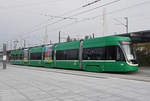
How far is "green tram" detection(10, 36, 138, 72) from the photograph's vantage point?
14.8 meters

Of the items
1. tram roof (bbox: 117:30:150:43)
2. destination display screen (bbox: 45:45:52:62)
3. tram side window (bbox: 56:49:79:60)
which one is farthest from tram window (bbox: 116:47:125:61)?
destination display screen (bbox: 45:45:52:62)

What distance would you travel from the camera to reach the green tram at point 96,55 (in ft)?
48.6

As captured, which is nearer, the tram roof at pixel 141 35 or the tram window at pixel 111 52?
the tram window at pixel 111 52

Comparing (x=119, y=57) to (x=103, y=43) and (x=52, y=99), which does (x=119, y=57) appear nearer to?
(x=103, y=43)

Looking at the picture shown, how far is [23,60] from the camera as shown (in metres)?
34.7

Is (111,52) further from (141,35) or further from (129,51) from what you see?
(141,35)

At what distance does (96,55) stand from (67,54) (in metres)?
5.26

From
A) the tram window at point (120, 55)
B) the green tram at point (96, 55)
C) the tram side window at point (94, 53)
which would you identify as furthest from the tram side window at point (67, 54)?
Answer: the tram window at point (120, 55)

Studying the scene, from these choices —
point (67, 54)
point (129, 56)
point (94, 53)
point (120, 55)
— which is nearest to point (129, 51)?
point (129, 56)

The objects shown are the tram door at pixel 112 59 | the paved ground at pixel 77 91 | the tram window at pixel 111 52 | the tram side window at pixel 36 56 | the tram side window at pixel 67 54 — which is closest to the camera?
the paved ground at pixel 77 91

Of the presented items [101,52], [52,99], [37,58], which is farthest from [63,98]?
[37,58]

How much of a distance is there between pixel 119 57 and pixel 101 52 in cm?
199

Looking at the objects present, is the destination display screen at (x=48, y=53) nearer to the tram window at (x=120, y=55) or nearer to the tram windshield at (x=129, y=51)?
the tram window at (x=120, y=55)

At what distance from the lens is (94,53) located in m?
17.1
